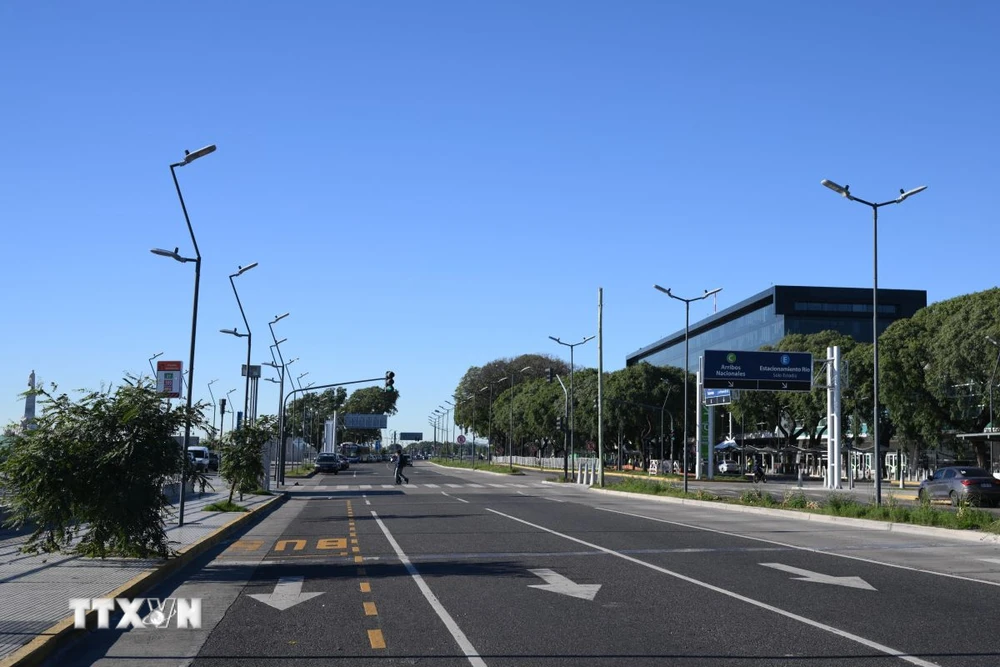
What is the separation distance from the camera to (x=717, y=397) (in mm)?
68562

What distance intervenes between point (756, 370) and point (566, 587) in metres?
47.3

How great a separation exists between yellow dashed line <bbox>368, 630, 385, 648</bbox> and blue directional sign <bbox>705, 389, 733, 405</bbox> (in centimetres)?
5854

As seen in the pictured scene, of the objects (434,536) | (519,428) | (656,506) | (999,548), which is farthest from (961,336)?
(519,428)

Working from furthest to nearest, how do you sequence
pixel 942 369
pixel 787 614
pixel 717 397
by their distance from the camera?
pixel 717 397 → pixel 942 369 → pixel 787 614

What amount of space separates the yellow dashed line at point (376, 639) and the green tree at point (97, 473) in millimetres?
6288

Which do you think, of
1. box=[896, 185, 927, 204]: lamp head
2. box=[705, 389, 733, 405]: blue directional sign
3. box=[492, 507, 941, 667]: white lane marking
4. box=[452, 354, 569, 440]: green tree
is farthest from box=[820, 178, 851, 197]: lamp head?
box=[452, 354, 569, 440]: green tree

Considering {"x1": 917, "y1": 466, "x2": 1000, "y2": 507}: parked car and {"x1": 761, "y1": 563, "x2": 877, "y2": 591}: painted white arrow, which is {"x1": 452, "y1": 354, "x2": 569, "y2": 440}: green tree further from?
{"x1": 761, "y1": 563, "x2": 877, "y2": 591}: painted white arrow

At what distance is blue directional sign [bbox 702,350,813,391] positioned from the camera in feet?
190

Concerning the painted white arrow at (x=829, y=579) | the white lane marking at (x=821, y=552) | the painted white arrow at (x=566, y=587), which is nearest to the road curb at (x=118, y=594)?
the painted white arrow at (x=566, y=587)

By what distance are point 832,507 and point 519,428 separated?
96276 mm

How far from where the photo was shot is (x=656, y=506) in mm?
Result: 36219

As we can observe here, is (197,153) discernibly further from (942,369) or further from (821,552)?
(942,369)

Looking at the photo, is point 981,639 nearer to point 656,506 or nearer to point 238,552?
point 238,552

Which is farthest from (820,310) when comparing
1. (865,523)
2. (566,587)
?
(566,587)
